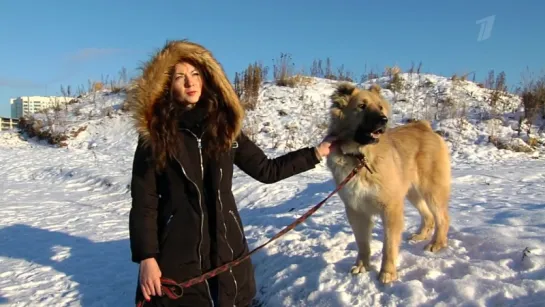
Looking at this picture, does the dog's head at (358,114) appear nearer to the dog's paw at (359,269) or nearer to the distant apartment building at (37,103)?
the dog's paw at (359,269)

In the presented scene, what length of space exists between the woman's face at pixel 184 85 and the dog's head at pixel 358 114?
4.55 feet

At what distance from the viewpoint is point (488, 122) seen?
11375 mm

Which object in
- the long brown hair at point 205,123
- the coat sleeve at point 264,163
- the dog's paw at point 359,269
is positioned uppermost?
the long brown hair at point 205,123

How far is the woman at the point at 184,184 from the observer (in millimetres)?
2320

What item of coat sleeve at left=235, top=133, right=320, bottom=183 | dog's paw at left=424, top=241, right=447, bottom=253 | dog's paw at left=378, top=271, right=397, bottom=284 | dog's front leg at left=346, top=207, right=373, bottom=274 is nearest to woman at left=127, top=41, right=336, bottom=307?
coat sleeve at left=235, top=133, right=320, bottom=183

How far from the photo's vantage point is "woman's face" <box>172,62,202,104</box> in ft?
8.29

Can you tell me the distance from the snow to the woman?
1.20 m

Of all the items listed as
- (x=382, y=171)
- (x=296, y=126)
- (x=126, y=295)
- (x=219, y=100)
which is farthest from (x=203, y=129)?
(x=296, y=126)

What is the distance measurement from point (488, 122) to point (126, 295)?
395 inches

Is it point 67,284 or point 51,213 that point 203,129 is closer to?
point 67,284

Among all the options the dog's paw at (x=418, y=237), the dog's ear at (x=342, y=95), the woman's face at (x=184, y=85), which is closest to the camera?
the woman's face at (x=184, y=85)

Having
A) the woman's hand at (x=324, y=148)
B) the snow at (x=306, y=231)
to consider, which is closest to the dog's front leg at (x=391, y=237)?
the snow at (x=306, y=231)

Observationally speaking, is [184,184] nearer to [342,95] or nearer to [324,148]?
[324,148]

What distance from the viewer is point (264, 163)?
9.11ft
